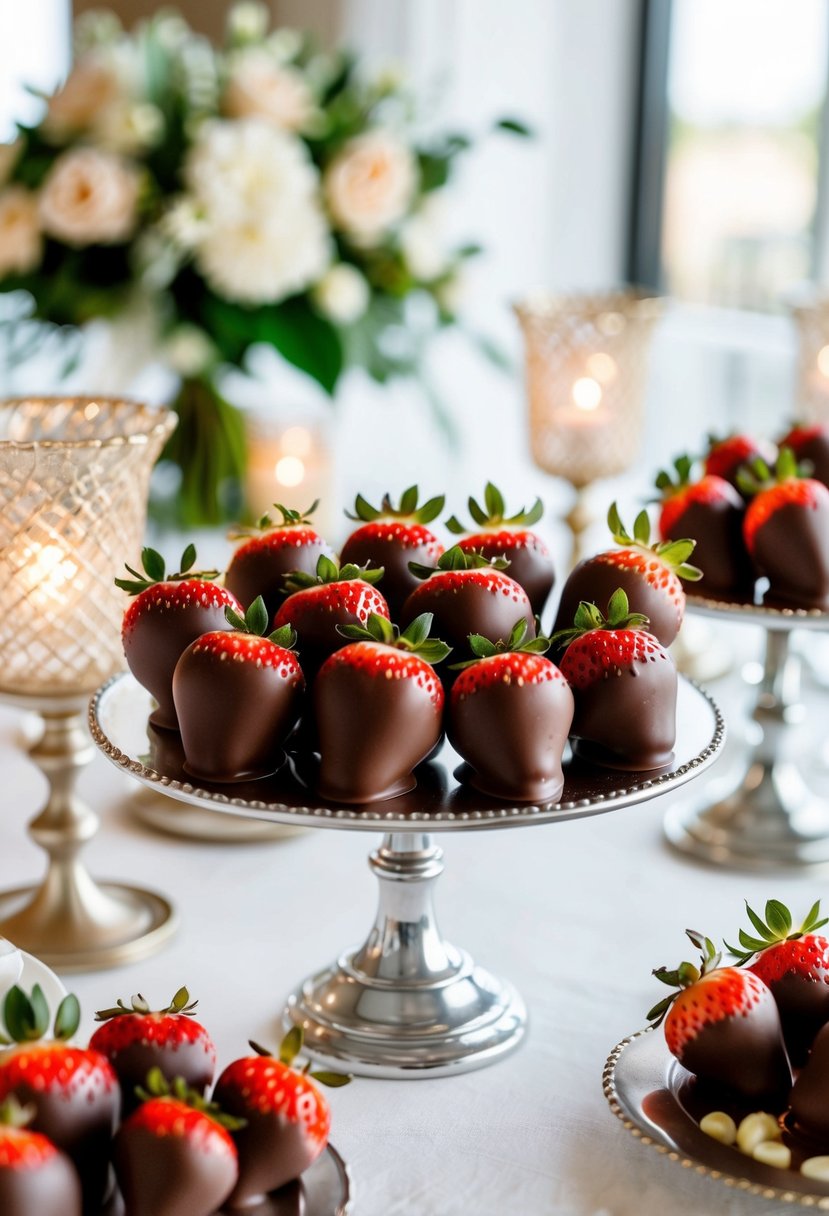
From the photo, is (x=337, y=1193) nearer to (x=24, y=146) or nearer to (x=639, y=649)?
(x=639, y=649)

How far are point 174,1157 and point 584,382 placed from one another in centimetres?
111

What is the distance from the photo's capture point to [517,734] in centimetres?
75

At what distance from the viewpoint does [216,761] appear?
77 cm

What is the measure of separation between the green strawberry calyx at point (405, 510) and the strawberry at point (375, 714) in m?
0.19

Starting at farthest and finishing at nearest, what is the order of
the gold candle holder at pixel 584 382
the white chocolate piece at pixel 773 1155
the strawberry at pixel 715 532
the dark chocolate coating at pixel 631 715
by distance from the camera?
the gold candle holder at pixel 584 382, the strawberry at pixel 715 532, the dark chocolate coating at pixel 631 715, the white chocolate piece at pixel 773 1155

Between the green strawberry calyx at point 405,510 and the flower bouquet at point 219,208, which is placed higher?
the flower bouquet at point 219,208

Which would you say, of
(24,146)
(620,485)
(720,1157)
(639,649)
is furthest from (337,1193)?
(620,485)

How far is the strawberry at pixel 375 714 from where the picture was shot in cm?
74

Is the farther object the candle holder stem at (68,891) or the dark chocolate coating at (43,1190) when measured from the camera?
the candle holder stem at (68,891)

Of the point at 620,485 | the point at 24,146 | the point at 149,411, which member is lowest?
the point at 620,485

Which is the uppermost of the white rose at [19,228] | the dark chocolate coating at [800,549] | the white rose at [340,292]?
the white rose at [19,228]

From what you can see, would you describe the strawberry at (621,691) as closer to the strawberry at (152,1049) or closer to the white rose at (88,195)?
the strawberry at (152,1049)

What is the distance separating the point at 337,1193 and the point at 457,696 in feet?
0.82

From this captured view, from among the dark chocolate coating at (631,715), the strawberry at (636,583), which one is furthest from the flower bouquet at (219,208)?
the dark chocolate coating at (631,715)
